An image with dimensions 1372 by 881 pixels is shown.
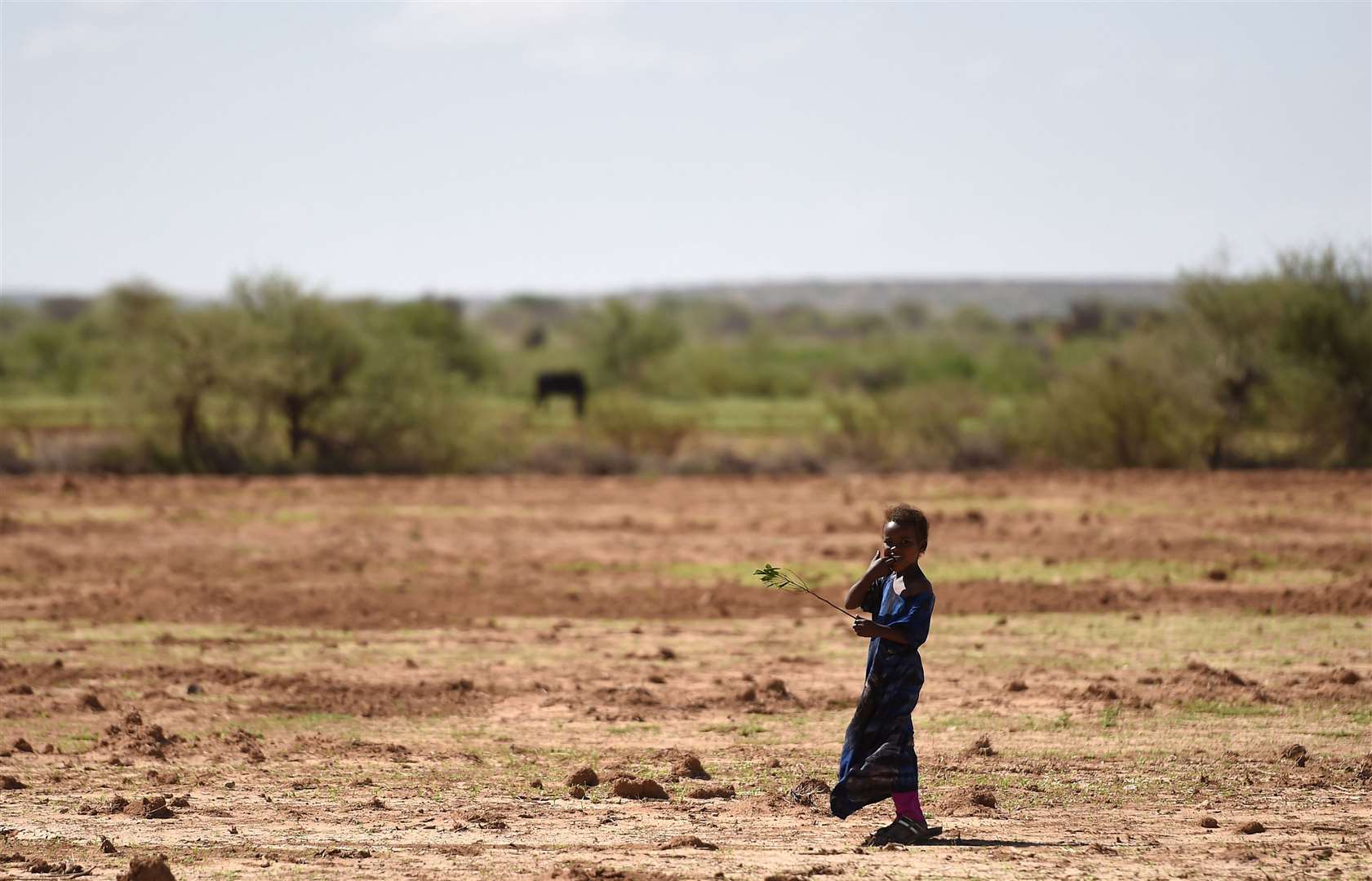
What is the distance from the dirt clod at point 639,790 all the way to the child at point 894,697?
1347 millimetres

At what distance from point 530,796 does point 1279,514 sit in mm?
17800

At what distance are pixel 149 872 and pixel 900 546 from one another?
353 centimetres

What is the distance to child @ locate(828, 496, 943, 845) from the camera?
692 cm

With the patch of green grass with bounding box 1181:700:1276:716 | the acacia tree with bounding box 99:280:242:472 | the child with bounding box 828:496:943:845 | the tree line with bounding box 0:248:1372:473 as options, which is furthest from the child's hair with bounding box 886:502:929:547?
the acacia tree with bounding box 99:280:242:472

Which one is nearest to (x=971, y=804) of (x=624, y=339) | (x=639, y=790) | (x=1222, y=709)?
(x=639, y=790)

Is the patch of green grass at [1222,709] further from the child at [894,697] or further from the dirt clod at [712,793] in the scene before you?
the child at [894,697]

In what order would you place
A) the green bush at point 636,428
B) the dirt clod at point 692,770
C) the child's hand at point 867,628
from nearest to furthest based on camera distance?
1. the child's hand at point 867,628
2. the dirt clod at point 692,770
3. the green bush at point 636,428

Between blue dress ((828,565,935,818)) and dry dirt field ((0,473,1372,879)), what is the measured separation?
28 centimetres

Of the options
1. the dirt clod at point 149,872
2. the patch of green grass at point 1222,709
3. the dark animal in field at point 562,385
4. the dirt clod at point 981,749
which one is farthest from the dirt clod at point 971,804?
the dark animal in field at point 562,385

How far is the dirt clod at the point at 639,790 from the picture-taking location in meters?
8.09

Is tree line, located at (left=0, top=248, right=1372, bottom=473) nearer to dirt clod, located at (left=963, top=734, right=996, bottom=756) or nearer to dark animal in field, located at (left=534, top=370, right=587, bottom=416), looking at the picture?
dark animal in field, located at (left=534, top=370, right=587, bottom=416)

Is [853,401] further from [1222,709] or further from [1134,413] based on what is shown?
[1222,709]

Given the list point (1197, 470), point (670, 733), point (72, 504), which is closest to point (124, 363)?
point (72, 504)

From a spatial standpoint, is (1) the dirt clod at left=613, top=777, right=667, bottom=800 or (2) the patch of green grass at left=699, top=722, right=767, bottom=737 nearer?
(1) the dirt clod at left=613, top=777, right=667, bottom=800
